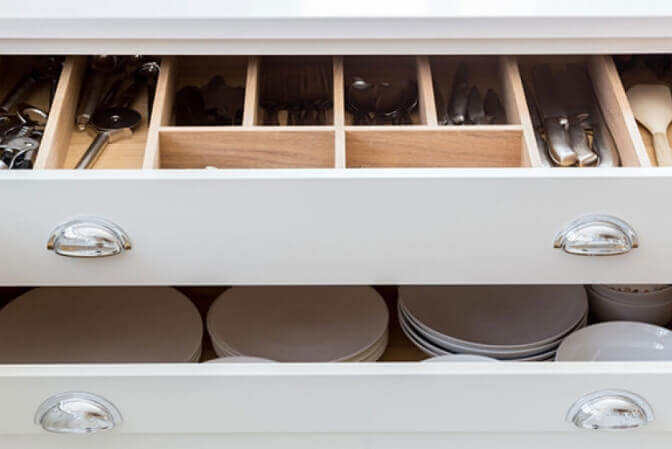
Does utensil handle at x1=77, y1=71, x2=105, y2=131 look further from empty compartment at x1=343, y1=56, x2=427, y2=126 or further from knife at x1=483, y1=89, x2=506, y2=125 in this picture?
knife at x1=483, y1=89, x2=506, y2=125

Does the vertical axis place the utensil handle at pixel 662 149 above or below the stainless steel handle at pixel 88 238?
above

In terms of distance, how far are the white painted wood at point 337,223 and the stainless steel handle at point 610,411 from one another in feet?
0.38

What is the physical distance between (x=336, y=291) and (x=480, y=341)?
0.68 ft

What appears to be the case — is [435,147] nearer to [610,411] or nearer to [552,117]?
[552,117]

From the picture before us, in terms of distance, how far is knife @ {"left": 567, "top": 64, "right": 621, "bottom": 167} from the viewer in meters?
0.89

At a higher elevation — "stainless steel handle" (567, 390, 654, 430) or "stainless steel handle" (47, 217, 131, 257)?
"stainless steel handle" (47, 217, 131, 257)

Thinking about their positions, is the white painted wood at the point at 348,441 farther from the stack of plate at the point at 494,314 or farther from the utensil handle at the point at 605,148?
the utensil handle at the point at 605,148

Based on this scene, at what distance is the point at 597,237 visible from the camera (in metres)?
0.78

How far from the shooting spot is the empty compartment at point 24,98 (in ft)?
2.90

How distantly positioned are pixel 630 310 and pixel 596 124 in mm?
291

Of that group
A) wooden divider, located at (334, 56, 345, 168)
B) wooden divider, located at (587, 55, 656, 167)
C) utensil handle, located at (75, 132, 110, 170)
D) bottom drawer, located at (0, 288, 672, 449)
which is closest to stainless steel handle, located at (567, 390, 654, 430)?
bottom drawer, located at (0, 288, 672, 449)

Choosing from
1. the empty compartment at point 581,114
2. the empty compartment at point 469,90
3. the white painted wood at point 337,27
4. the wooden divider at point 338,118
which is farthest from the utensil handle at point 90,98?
the empty compartment at point 581,114

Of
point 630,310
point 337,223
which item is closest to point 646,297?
point 630,310

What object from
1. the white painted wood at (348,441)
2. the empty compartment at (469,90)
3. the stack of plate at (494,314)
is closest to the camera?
the white painted wood at (348,441)
